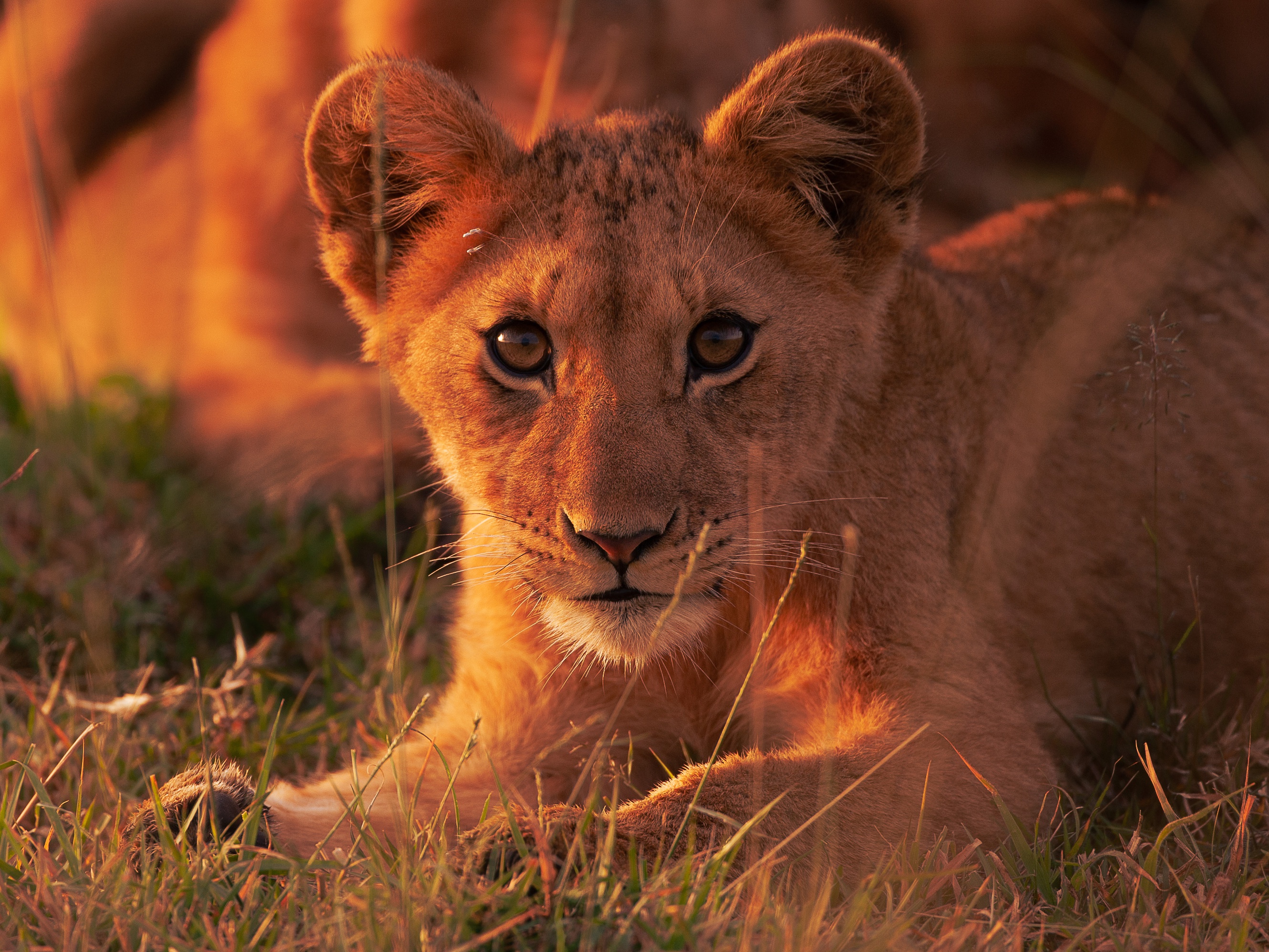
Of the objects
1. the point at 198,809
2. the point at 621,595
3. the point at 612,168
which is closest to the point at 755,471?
the point at 621,595

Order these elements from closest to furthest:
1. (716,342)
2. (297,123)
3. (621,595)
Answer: (621,595) < (716,342) < (297,123)

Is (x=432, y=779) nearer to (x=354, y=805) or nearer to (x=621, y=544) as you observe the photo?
(x=354, y=805)

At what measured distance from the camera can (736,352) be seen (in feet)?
9.20

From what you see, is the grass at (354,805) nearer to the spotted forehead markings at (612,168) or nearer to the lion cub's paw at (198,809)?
the lion cub's paw at (198,809)

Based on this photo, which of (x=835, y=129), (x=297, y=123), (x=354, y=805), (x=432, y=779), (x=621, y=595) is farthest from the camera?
(x=297, y=123)

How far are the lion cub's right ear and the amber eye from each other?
2.02 ft

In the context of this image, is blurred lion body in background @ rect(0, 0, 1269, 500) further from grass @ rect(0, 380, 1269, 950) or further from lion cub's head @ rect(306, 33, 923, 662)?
lion cub's head @ rect(306, 33, 923, 662)

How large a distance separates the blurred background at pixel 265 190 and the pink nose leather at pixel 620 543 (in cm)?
91

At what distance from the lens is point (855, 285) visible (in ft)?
9.87

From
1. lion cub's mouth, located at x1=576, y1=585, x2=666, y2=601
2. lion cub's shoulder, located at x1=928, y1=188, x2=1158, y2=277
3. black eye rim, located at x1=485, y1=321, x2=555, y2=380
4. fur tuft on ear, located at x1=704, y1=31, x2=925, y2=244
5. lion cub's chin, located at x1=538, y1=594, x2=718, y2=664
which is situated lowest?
lion cub's chin, located at x1=538, y1=594, x2=718, y2=664

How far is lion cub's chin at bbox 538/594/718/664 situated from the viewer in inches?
104

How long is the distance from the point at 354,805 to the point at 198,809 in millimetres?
315

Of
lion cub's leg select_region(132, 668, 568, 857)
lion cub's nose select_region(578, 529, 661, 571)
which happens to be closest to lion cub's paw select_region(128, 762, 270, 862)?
lion cub's leg select_region(132, 668, 568, 857)

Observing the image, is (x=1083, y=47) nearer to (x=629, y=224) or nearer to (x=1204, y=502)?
(x=1204, y=502)
